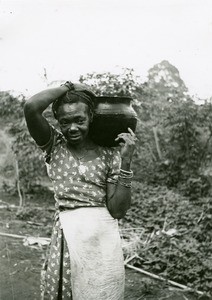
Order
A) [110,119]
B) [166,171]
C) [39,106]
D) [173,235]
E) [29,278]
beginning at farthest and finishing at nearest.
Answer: [166,171], [173,235], [29,278], [110,119], [39,106]

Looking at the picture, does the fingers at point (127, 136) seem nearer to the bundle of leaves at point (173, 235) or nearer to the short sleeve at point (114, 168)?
the short sleeve at point (114, 168)

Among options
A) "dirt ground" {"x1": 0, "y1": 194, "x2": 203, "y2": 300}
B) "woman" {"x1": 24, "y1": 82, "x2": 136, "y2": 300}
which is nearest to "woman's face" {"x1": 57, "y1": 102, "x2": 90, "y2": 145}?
"woman" {"x1": 24, "y1": 82, "x2": 136, "y2": 300}

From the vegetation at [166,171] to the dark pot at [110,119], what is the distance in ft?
6.75

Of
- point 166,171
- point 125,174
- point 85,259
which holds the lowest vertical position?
point 166,171

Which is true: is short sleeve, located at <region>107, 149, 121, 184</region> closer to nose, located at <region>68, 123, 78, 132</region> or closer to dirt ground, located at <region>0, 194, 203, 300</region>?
nose, located at <region>68, 123, 78, 132</region>

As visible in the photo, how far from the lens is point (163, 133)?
812cm

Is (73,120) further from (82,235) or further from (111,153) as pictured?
(82,235)

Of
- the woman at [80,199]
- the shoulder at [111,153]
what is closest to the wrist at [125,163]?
the woman at [80,199]

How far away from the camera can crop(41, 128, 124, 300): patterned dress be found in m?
1.82

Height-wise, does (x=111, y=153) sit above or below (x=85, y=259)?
above

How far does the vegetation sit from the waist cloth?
1.85 meters

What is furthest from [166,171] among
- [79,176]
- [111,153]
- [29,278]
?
[79,176]

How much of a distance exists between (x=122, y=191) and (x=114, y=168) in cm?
13

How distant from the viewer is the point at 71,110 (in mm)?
1810
